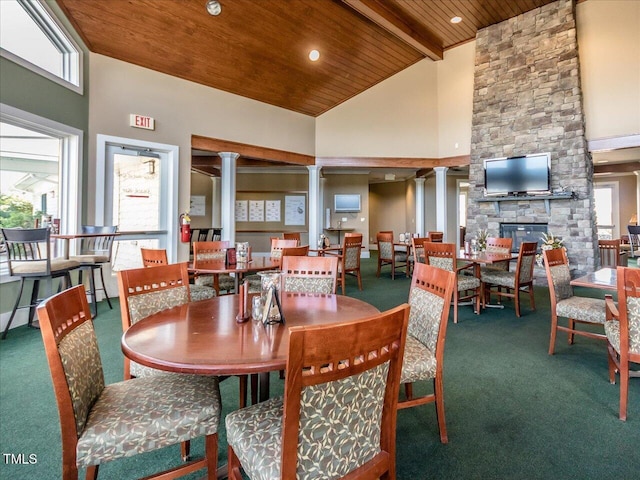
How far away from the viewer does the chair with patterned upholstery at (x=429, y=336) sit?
1.65 metres

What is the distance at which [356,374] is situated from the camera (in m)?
0.92

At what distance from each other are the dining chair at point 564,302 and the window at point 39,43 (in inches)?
214

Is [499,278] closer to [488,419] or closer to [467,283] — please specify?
[467,283]

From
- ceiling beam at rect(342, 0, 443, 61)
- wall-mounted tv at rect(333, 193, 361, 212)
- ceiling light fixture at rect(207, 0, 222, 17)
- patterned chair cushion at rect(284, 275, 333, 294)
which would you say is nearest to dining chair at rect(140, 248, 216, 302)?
patterned chair cushion at rect(284, 275, 333, 294)

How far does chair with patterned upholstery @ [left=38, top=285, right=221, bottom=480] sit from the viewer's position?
107 centimetres

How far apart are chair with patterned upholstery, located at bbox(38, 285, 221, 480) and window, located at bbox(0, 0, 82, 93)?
12.1 ft

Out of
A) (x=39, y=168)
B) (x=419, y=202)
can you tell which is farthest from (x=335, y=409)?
(x=419, y=202)

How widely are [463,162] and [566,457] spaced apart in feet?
21.5

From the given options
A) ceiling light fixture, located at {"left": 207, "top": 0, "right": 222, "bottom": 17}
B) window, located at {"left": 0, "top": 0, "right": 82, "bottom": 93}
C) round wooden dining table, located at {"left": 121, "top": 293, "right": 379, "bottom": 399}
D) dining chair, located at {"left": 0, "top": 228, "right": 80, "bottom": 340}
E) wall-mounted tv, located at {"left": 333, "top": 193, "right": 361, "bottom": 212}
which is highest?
ceiling light fixture, located at {"left": 207, "top": 0, "right": 222, "bottom": 17}

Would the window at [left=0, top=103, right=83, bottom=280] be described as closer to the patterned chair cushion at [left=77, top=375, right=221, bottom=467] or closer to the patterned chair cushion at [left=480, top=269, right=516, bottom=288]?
the patterned chair cushion at [left=77, top=375, right=221, bottom=467]

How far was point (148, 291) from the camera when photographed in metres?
1.87

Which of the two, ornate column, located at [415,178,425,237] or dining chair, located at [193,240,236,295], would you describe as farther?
ornate column, located at [415,178,425,237]

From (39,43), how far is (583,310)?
239 inches

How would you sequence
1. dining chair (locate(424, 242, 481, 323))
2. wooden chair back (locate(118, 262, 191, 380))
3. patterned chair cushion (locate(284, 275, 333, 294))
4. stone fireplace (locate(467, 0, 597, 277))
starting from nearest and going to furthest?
1. wooden chair back (locate(118, 262, 191, 380))
2. patterned chair cushion (locate(284, 275, 333, 294))
3. dining chair (locate(424, 242, 481, 323))
4. stone fireplace (locate(467, 0, 597, 277))
